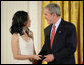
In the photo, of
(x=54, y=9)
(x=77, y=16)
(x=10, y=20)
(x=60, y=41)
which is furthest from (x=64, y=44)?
(x=10, y=20)

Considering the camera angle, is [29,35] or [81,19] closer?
[29,35]

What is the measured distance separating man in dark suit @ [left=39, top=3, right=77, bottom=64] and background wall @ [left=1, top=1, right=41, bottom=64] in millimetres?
1434

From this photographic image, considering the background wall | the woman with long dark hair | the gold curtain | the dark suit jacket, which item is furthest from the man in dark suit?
the background wall

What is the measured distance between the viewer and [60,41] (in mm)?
2348

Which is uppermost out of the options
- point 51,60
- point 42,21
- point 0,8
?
point 0,8

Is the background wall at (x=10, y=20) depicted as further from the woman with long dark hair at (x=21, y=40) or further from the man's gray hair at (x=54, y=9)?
the man's gray hair at (x=54, y=9)

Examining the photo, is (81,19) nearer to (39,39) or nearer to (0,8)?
(39,39)

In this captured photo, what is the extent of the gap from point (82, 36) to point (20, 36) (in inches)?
56.4

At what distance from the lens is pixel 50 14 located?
2420 mm

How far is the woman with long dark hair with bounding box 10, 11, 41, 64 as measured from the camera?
2402mm

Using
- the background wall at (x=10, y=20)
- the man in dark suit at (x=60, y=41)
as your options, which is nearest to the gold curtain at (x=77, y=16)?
the background wall at (x=10, y=20)

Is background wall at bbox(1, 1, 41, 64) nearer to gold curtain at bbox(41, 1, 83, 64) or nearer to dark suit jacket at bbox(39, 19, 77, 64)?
gold curtain at bbox(41, 1, 83, 64)

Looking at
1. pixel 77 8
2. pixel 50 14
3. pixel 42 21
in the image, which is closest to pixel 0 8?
pixel 42 21

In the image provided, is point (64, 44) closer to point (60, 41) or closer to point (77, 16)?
point (60, 41)
